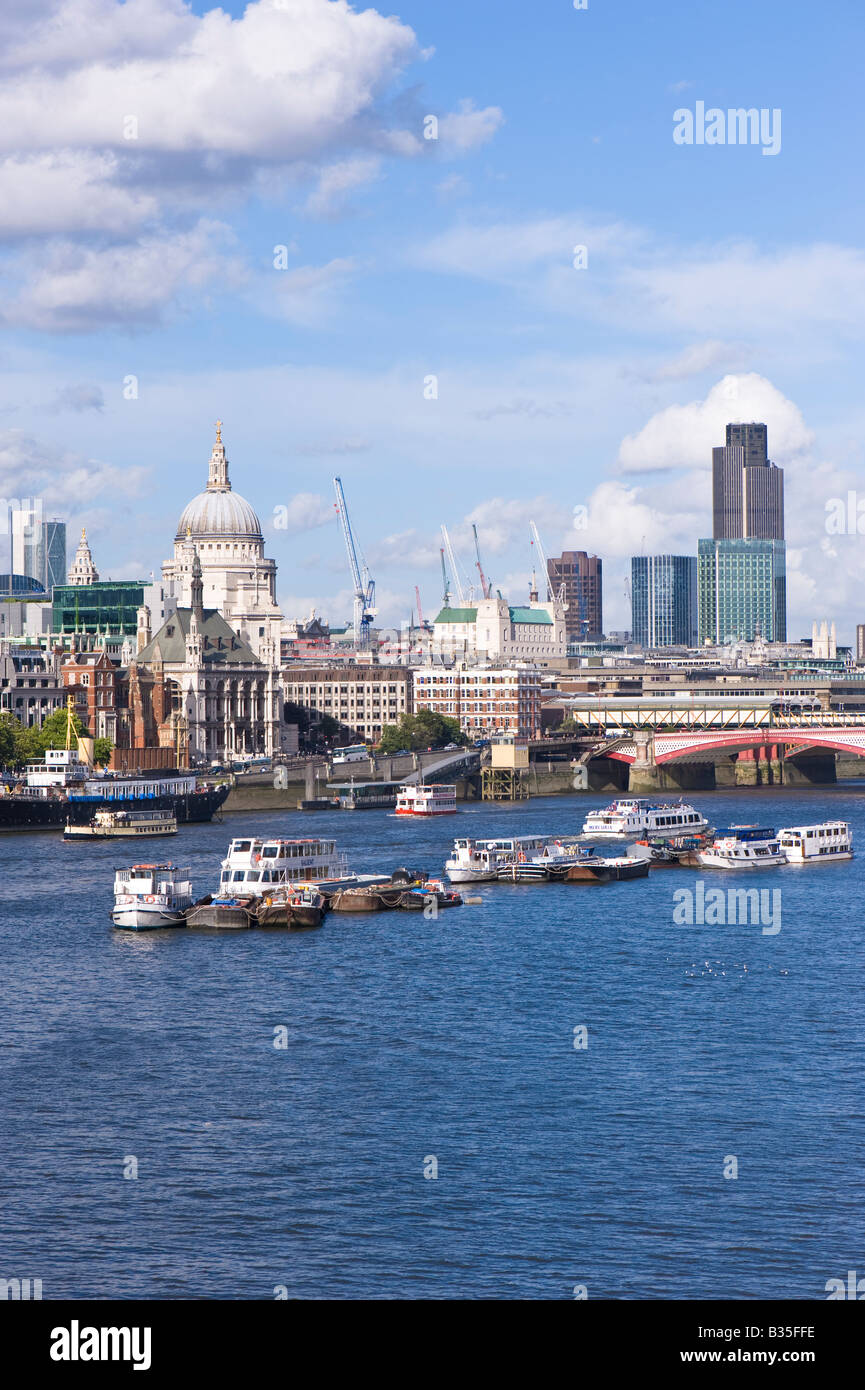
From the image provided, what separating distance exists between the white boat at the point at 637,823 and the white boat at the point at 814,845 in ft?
24.6

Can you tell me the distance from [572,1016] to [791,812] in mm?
64525

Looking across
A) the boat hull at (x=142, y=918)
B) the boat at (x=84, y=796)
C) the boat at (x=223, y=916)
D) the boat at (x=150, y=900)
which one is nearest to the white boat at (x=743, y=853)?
the boat at (x=223, y=916)

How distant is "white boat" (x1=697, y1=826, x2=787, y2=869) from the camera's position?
72938 mm

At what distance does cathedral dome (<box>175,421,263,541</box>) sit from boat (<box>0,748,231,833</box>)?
3003 inches

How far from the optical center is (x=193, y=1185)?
26.6 meters

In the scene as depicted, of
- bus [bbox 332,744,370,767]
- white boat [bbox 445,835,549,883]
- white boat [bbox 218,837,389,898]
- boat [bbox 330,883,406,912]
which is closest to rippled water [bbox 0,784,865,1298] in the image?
white boat [bbox 218,837,389,898]

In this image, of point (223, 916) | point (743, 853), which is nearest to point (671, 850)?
point (743, 853)

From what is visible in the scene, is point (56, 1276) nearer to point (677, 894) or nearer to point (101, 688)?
point (677, 894)

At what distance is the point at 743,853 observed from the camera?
73.0 meters

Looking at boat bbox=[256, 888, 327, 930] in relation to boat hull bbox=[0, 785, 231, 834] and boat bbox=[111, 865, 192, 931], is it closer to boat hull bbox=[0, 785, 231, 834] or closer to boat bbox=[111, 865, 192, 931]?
boat bbox=[111, 865, 192, 931]

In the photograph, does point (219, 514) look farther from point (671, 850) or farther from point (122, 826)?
point (671, 850)

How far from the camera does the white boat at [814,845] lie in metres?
74.8

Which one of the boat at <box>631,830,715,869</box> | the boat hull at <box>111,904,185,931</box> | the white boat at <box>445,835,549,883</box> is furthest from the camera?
the boat at <box>631,830,715,869</box>
